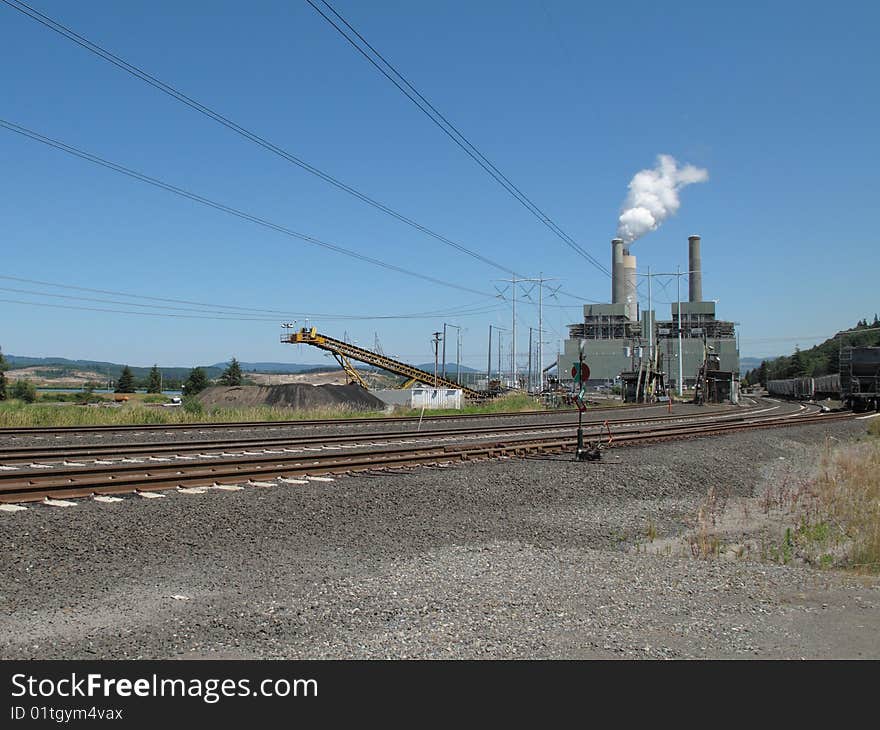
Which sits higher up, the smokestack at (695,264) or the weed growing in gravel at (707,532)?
the smokestack at (695,264)

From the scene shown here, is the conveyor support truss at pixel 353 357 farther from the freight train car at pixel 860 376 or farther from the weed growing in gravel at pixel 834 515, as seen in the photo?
the weed growing in gravel at pixel 834 515

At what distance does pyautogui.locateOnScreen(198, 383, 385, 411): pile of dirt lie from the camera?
41969 mm

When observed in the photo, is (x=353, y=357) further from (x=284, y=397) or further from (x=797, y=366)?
(x=797, y=366)

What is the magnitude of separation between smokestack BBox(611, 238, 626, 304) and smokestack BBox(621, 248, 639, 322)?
1.73 ft

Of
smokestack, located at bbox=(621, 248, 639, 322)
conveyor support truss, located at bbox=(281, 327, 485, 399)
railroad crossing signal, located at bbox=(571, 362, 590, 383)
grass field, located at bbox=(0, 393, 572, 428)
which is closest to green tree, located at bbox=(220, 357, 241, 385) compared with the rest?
conveyor support truss, located at bbox=(281, 327, 485, 399)

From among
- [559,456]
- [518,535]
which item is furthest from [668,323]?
[518,535]

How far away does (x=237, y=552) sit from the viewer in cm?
840

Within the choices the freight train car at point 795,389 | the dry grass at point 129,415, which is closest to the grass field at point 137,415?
the dry grass at point 129,415

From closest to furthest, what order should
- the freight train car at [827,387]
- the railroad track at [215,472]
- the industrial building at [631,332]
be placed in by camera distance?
1. the railroad track at [215,472]
2. the freight train car at [827,387]
3. the industrial building at [631,332]

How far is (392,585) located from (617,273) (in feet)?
405

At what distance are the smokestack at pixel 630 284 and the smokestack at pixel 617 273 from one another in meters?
0.53

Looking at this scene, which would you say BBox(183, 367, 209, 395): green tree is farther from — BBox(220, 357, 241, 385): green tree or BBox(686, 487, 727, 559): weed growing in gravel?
BBox(686, 487, 727, 559): weed growing in gravel

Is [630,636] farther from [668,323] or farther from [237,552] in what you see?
[668,323]

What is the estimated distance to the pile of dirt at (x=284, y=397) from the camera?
42.0 metres
